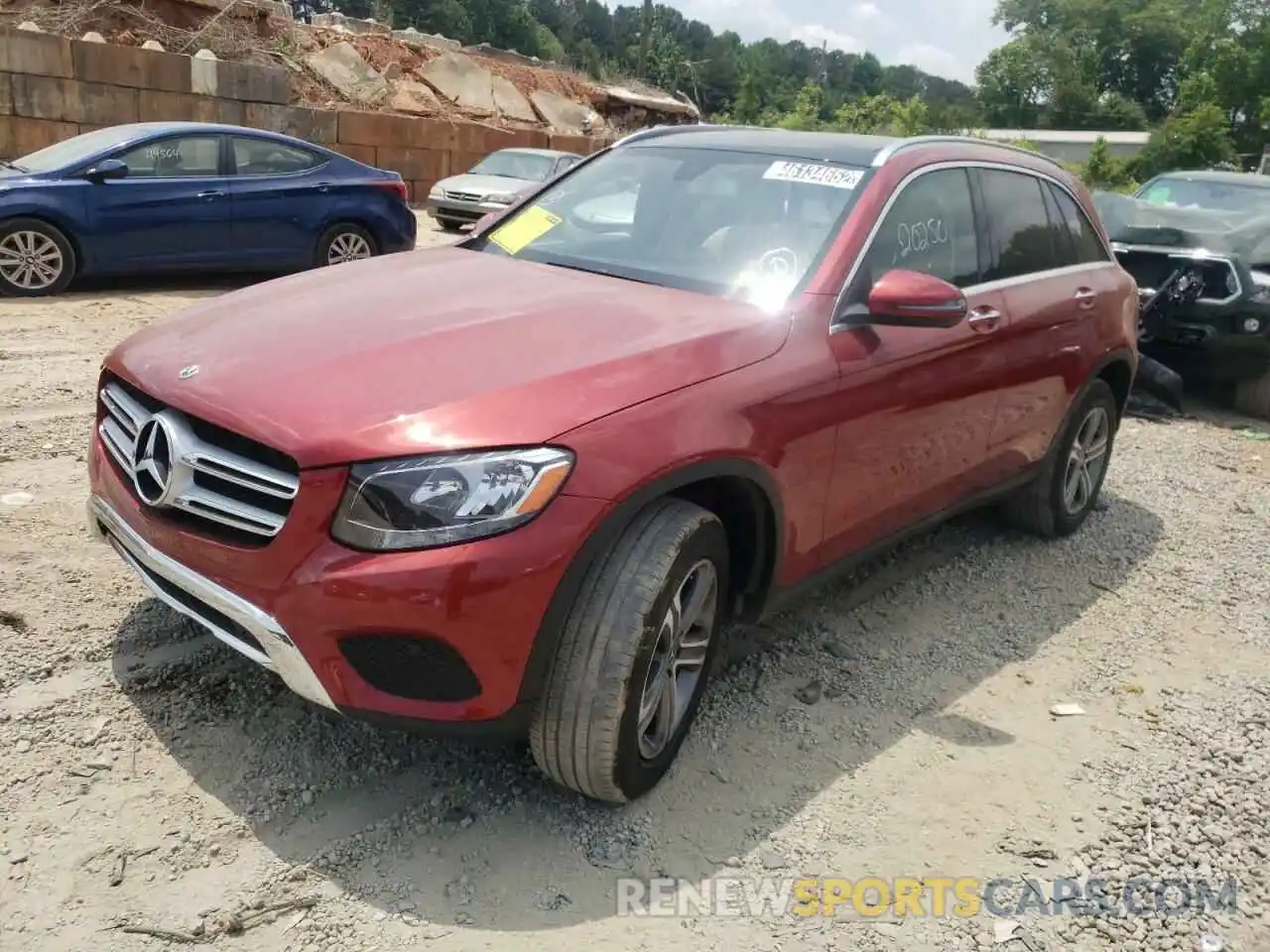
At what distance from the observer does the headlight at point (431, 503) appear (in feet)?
7.84

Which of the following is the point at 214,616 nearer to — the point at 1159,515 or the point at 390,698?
the point at 390,698

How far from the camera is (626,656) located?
8.48 feet

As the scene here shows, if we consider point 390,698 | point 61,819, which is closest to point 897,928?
point 390,698

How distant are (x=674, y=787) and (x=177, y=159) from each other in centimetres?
798

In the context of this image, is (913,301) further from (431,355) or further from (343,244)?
(343,244)

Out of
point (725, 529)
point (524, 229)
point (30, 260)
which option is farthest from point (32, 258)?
point (725, 529)

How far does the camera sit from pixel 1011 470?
14.8 feet

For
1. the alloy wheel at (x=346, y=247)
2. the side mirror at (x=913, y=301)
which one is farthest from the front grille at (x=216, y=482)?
the alloy wheel at (x=346, y=247)

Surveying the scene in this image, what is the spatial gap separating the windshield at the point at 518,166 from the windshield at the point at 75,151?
8230mm

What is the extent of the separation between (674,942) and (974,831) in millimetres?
976

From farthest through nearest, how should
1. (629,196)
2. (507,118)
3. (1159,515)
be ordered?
(507,118) < (1159,515) < (629,196)

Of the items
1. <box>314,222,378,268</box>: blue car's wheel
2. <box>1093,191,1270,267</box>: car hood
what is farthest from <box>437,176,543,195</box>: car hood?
<box>1093,191,1270,267</box>: car hood

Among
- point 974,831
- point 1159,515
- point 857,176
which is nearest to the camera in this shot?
point 974,831

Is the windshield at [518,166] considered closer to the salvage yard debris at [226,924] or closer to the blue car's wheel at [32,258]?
the blue car's wheel at [32,258]
